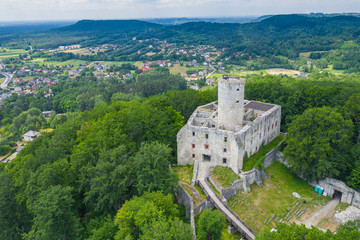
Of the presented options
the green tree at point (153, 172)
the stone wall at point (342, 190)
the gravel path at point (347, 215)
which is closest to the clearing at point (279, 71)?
the stone wall at point (342, 190)

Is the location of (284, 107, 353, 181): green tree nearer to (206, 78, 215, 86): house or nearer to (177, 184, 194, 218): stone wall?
(177, 184, 194, 218): stone wall

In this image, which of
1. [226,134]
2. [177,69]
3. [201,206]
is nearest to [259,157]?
[226,134]

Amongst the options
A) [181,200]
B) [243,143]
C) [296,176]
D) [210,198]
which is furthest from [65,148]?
[296,176]

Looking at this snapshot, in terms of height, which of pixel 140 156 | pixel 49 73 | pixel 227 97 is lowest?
pixel 49 73

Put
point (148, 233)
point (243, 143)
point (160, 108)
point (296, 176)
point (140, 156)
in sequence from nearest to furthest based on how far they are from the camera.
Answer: point (148, 233)
point (140, 156)
point (243, 143)
point (296, 176)
point (160, 108)

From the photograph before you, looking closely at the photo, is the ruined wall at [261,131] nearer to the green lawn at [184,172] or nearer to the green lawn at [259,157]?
the green lawn at [259,157]

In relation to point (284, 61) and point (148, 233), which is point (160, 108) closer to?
point (148, 233)

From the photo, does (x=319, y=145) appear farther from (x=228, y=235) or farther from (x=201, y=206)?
(x=201, y=206)
